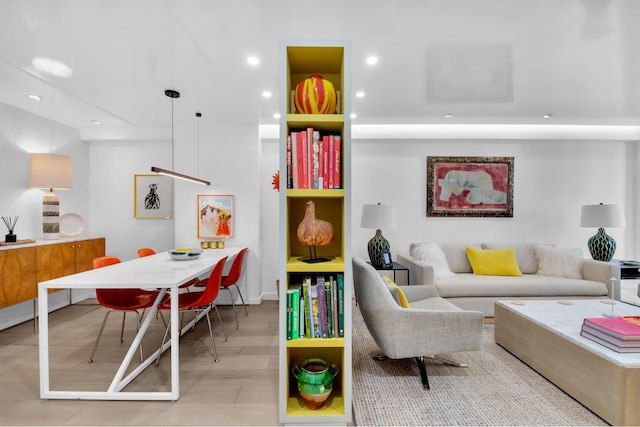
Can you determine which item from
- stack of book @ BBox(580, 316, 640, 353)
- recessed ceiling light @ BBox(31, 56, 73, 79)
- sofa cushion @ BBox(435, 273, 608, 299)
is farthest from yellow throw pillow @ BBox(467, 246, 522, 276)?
recessed ceiling light @ BBox(31, 56, 73, 79)

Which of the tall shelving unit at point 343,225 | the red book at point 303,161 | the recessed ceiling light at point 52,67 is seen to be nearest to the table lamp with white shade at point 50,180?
the recessed ceiling light at point 52,67

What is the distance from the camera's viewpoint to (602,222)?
Answer: 384 centimetres

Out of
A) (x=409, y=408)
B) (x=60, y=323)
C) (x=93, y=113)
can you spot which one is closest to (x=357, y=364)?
(x=409, y=408)

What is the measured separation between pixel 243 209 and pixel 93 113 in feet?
6.81

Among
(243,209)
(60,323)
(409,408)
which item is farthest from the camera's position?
(243,209)

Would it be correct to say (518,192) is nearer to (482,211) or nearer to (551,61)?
(482,211)

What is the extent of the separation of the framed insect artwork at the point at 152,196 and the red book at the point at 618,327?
467 cm

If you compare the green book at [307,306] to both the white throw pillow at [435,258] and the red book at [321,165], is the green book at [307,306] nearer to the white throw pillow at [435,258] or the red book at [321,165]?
the red book at [321,165]

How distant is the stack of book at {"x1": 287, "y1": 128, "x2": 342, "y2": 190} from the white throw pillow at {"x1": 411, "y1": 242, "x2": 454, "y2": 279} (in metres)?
→ 2.41

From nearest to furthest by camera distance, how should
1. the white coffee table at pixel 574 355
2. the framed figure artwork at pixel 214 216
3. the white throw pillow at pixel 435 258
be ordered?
1. the white coffee table at pixel 574 355
2. the white throw pillow at pixel 435 258
3. the framed figure artwork at pixel 214 216

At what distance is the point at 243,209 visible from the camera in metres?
4.26

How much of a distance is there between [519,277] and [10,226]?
18.7 feet

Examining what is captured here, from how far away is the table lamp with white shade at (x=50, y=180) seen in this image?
11.6ft

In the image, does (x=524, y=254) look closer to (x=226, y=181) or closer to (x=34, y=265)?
(x=226, y=181)
